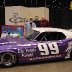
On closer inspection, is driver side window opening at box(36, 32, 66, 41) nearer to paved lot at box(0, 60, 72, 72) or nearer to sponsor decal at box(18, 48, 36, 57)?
sponsor decal at box(18, 48, 36, 57)

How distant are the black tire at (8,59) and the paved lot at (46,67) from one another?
206 mm

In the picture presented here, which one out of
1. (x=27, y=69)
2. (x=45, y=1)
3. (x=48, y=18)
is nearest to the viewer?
(x=27, y=69)

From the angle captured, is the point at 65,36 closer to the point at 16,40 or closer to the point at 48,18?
the point at 16,40

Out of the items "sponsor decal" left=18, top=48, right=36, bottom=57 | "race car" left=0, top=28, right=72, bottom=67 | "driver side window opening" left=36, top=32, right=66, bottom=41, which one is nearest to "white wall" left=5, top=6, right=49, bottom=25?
"race car" left=0, top=28, right=72, bottom=67

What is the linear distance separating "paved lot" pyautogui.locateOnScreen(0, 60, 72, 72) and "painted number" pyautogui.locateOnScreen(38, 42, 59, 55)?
45cm

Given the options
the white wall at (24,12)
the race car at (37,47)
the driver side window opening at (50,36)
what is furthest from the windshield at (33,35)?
the white wall at (24,12)

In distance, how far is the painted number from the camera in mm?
9203

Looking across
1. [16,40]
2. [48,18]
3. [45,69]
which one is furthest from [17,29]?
[45,69]

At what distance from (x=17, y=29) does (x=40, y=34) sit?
5.76 meters

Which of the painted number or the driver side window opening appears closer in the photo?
the painted number

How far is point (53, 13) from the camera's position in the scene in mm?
17500

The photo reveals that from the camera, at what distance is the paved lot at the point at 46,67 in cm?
857

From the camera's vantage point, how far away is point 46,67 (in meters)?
8.96

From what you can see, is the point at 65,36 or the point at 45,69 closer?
the point at 45,69
